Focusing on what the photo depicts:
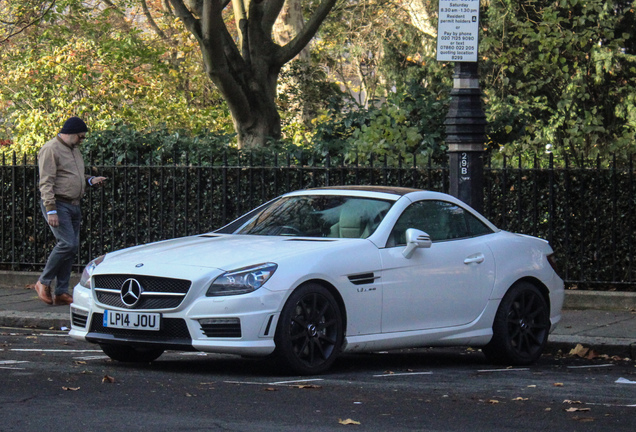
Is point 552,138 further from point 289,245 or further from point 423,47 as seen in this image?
point 289,245

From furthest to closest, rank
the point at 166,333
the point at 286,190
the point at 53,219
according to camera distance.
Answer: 1. the point at 286,190
2. the point at 53,219
3. the point at 166,333

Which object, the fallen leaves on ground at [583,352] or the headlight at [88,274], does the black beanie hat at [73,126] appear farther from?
the fallen leaves on ground at [583,352]

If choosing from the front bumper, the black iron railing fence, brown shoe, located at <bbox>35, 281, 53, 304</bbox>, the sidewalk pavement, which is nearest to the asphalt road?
the front bumper

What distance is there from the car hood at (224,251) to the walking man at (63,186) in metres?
3.43

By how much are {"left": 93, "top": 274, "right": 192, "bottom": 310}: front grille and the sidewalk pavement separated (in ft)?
11.2

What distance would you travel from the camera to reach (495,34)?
24.7m

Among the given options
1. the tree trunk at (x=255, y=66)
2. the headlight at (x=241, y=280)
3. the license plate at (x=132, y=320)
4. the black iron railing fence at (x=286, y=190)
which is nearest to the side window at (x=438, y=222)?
the headlight at (x=241, y=280)

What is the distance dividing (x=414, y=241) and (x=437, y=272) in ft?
1.36

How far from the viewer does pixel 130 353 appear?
8250mm

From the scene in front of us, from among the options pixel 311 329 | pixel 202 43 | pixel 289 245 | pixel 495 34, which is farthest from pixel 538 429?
pixel 495 34

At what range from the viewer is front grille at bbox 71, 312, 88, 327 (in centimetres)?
795

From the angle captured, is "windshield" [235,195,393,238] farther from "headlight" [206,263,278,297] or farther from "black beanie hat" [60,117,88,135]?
"black beanie hat" [60,117,88,135]

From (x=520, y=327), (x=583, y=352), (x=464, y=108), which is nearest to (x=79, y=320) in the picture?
(x=520, y=327)

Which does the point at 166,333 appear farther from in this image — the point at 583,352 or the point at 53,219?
the point at 53,219
